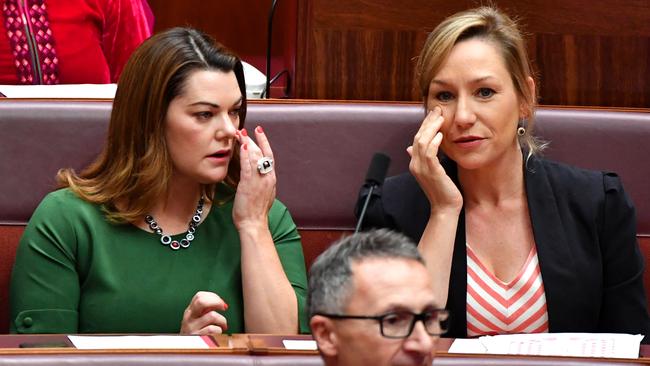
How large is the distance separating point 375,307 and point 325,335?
0.03 metres

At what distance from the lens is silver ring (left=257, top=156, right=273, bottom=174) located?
3.71ft

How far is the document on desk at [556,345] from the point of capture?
2.96 feet

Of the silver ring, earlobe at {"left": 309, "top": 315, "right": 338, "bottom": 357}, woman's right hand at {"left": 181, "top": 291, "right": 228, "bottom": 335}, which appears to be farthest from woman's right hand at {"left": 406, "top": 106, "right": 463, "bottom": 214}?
earlobe at {"left": 309, "top": 315, "right": 338, "bottom": 357}

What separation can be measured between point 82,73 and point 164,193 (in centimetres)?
39

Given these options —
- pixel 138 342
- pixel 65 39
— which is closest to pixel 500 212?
pixel 138 342

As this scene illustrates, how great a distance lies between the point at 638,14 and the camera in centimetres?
132

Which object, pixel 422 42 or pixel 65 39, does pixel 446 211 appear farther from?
pixel 65 39

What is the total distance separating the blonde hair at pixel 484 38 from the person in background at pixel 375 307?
48cm

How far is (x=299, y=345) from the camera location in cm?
87

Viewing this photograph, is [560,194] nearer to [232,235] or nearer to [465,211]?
[465,211]

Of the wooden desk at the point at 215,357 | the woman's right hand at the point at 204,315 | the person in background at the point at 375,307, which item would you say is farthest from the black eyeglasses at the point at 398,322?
the woman's right hand at the point at 204,315

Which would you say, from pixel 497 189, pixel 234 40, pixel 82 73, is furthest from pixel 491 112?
pixel 234 40

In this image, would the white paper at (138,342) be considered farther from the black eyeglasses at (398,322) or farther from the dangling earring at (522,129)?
the dangling earring at (522,129)

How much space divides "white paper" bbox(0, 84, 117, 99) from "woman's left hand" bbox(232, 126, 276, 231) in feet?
0.76
